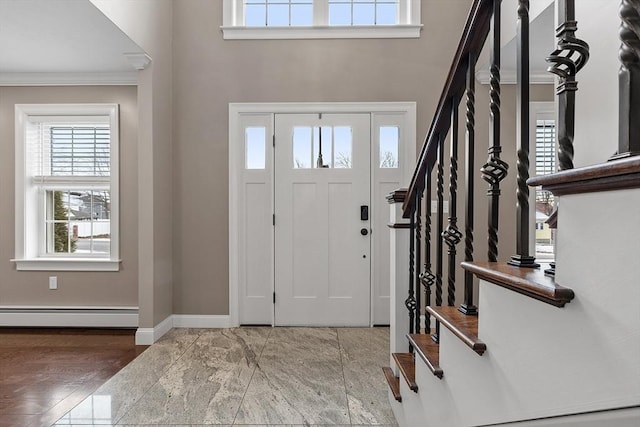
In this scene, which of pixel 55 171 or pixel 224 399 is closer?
pixel 224 399

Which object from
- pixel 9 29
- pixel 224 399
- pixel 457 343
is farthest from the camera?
pixel 9 29

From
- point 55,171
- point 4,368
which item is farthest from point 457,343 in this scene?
point 55,171

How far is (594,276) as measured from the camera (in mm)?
578

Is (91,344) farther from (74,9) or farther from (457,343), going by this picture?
(457,343)

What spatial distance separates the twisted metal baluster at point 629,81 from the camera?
0.57 meters

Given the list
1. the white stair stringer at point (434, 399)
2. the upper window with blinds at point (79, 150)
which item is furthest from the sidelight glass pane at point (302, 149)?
the white stair stringer at point (434, 399)

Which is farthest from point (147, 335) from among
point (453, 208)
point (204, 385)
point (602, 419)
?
point (602, 419)

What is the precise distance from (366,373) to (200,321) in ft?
5.84

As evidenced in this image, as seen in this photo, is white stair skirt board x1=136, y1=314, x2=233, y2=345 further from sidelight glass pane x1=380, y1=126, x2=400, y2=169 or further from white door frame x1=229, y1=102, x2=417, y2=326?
sidelight glass pane x1=380, y1=126, x2=400, y2=169

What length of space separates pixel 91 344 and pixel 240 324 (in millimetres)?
1240

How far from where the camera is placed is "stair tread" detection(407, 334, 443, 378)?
1300 mm

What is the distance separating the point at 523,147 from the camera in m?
0.91

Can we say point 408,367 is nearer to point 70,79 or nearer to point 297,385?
point 297,385

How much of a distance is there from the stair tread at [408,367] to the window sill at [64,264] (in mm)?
3043
